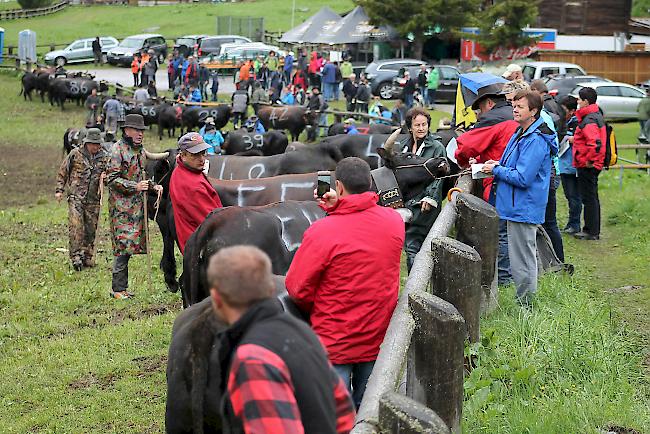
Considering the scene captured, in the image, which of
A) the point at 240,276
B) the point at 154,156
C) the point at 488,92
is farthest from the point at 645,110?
the point at 240,276

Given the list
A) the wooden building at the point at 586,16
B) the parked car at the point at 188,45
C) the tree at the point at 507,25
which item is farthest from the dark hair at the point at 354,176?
the wooden building at the point at 586,16

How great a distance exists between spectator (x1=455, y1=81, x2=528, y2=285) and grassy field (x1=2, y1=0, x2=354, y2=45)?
53.4m

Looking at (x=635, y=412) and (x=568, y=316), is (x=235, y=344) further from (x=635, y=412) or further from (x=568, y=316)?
(x=568, y=316)

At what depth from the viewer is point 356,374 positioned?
18.7 ft

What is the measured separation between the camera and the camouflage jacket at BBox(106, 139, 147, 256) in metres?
11.1

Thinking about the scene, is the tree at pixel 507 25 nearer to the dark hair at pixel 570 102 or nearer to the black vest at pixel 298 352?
the dark hair at pixel 570 102

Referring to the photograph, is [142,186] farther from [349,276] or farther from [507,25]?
[507,25]

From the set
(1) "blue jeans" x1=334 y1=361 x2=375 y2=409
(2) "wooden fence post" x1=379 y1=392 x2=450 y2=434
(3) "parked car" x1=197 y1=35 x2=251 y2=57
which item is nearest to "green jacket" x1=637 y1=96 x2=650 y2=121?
(1) "blue jeans" x1=334 y1=361 x2=375 y2=409

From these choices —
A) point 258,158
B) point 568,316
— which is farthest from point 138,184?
point 568,316

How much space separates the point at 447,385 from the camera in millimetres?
5062

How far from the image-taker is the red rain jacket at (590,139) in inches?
483

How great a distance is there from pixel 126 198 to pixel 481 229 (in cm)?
526

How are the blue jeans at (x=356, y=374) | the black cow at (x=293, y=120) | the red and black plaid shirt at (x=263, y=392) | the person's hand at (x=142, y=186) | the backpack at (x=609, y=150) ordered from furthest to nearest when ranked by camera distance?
1. the black cow at (x=293, y=120)
2. the backpack at (x=609, y=150)
3. the person's hand at (x=142, y=186)
4. the blue jeans at (x=356, y=374)
5. the red and black plaid shirt at (x=263, y=392)

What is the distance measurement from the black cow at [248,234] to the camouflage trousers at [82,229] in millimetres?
5267
